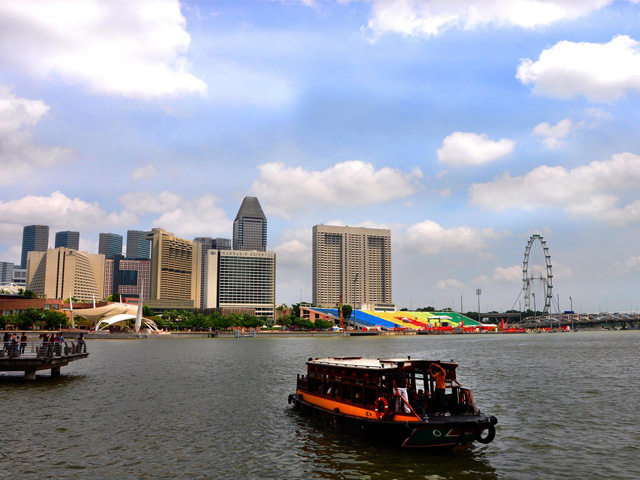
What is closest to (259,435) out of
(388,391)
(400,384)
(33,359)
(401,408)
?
(388,391)

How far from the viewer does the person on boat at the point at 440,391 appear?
2417cm

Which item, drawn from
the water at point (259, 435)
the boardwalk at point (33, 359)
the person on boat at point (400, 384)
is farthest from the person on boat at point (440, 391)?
the boardwalk at point (33, 359)

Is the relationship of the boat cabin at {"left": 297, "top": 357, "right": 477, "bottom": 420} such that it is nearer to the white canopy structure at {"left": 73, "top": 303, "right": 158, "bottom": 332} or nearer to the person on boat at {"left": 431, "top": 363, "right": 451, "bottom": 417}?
the person on boat at {"left": 431, "top": 363, "right": 451, "bottom": 417}

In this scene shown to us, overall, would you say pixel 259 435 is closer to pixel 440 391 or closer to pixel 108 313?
pixel 440 391

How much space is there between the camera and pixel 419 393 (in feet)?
A: 79.3

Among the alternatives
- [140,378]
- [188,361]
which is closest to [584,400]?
Result: [140,378]

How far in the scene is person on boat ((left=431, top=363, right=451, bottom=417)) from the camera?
952 inches

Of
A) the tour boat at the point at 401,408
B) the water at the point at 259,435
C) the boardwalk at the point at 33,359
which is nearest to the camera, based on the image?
the water at the point at 259,435

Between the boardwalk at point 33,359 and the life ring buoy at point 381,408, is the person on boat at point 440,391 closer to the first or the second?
the life ring buoy at point 381,408

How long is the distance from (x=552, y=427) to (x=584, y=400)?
34.8ft

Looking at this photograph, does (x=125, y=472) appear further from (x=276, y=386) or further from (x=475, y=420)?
(x=276, y=386)

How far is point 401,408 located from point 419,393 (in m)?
1.15

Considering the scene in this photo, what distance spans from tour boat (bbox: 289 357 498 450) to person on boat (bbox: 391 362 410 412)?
5 centimetres

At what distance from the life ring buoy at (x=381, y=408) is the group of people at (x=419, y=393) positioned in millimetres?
580
